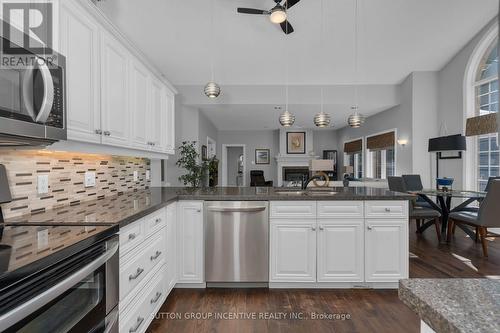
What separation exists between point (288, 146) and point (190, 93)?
15.8 ft

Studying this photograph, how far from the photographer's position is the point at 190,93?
5.96 metres

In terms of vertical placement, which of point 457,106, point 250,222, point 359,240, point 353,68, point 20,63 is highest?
point 353,68

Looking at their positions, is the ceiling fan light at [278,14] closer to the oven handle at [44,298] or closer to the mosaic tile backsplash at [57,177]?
the mosaic tile backsplash at [57,177]

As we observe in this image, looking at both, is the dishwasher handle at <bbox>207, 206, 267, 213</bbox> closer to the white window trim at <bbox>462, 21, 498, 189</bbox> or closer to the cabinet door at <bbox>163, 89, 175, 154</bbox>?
the cabinet door at <bbox>163, 89, 175, 154</bbox>

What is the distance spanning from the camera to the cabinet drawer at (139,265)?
1465mm

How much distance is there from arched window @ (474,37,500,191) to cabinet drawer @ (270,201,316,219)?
4450 mm

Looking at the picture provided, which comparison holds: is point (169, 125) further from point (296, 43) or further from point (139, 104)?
point (296, 43)

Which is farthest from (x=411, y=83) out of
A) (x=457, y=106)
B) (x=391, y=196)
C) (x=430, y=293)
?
(x=430, y=293)

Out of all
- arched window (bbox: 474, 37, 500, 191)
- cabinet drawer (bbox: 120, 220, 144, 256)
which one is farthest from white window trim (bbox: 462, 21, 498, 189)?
cabinet drawer (bbox: 120, 220, 144, 256)

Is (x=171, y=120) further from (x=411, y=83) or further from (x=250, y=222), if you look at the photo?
(x=411, y=83)

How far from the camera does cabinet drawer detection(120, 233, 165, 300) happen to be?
1.46 m

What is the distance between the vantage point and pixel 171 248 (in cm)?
231

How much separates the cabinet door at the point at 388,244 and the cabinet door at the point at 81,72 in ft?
7.88

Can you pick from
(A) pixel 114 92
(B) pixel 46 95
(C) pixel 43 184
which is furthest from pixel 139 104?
(B) pixel 46 95
